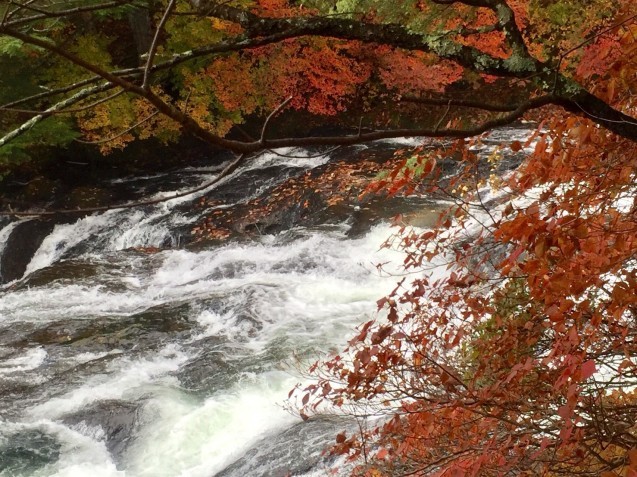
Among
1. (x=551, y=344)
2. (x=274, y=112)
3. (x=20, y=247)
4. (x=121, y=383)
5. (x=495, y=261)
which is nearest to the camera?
(x=274, y=112)

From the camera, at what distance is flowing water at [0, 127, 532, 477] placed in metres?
6.26

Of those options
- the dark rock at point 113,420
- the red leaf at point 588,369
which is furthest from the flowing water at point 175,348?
the red leaf at point 588,369

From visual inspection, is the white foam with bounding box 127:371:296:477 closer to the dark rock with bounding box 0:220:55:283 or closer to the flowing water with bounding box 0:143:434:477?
the flowing water with bounding box 0:143:434:477

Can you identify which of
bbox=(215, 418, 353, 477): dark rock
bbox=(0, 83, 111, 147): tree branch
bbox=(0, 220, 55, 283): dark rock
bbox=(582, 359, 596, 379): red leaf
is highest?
bbox=(0, 220, 55, 283): dark rock

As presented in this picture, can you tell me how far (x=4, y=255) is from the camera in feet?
42.2

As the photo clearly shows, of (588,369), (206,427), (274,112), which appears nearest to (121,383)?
(206,427)

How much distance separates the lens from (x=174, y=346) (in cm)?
824

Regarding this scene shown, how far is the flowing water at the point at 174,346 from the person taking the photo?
6.26 meters

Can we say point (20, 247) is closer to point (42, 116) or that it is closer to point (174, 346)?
point (174, 346)

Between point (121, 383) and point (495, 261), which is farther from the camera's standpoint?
point (495, 261)

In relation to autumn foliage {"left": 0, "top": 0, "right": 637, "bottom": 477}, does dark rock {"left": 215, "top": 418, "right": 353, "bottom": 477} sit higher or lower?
lower

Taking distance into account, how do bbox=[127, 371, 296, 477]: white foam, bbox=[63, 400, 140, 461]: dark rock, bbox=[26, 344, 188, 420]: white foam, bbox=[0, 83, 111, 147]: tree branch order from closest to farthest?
bbox=[0, 83, 111, 147]: tree branch
bbox=[127, 371, 296, 477]: white foam
bbox=[63, 400, 140, 461]: dark rock
bbox=[26, 344, 188, 420]: white foam

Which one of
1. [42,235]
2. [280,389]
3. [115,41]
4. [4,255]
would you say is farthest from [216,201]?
[280,389]

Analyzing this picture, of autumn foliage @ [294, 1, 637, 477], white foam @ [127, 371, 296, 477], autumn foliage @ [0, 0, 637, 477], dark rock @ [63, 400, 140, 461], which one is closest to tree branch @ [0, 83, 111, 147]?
autumn foliage @ [0, 0, 637, 477]
